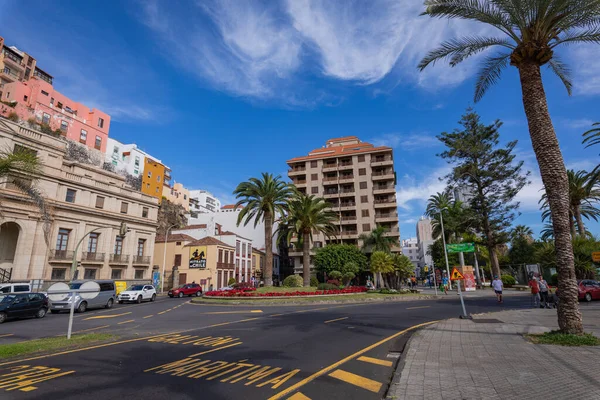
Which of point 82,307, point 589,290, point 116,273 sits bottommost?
point 82,307

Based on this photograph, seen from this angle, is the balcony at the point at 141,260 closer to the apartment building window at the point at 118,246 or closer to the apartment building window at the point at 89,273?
the apartment building window at the point at 118,246

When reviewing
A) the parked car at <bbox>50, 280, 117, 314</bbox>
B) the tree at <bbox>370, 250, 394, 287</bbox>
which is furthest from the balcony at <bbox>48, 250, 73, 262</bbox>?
the tree at <bbox>370, 250, 394, 287</bbox>

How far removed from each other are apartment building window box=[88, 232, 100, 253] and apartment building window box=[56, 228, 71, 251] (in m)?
2.54

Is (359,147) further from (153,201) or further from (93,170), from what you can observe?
(93,170)

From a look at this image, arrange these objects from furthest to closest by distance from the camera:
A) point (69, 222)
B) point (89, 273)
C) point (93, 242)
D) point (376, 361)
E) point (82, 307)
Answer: point (93, 242) < point (89, 273) < point (69, 222) < point (82, 307) < point (376, 361)

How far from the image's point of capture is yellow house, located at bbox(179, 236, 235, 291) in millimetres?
48625

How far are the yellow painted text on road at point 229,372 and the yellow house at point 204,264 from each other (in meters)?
42.7

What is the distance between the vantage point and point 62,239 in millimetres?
33375

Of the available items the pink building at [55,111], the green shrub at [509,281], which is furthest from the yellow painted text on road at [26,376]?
the pink building at [55,111]

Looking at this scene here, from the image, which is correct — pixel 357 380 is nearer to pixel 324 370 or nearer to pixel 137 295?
pixel 324 370

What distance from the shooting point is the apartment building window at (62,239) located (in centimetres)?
3285

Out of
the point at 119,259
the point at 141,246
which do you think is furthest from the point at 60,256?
the point at 141,246

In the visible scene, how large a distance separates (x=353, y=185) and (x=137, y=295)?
149 ft

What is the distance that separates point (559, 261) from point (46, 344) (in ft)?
50.4
